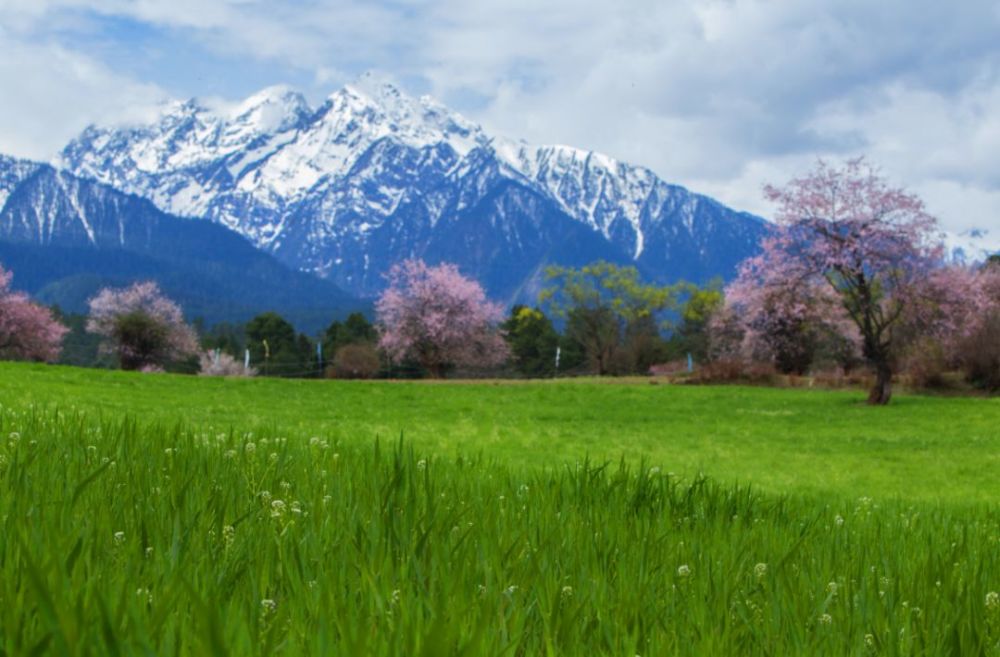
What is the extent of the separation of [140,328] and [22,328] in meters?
10.7

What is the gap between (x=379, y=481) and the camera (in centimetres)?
424

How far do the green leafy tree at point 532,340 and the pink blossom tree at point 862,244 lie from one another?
72.6 metres

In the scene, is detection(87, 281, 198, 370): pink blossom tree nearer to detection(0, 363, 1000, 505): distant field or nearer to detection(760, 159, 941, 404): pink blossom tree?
detection(0, 363, 1000, 505): distant field

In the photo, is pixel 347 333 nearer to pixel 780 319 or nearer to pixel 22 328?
pixel 22 328

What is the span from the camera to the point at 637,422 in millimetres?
30484

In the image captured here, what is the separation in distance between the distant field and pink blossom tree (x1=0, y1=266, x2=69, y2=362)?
4291cm

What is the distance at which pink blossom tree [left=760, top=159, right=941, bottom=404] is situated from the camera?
36.1 metres

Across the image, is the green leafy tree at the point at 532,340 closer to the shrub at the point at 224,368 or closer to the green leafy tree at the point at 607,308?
the green leafy tree at the point at 607,308

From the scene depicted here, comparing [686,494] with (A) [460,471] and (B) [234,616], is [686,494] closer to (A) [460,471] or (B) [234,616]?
(A) [460,471]

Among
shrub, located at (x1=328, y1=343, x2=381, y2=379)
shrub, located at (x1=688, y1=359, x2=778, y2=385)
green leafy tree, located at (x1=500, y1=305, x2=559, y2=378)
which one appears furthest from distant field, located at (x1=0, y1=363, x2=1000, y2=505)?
green leafy tree, located at (x1=500, y1=305, x2=559, y2=378)

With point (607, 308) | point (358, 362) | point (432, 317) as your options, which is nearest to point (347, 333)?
point (607, 308)

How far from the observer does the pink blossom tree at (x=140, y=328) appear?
7338cm

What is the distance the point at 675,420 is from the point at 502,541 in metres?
29.2

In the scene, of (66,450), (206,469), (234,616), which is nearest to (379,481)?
(206,469)
